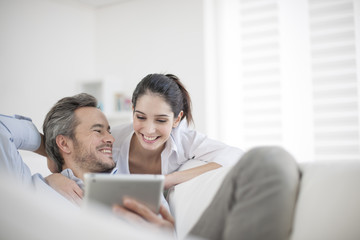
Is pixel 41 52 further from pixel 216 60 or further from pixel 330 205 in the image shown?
pixel 330 205

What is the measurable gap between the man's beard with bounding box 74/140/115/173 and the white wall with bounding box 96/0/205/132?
2365mm

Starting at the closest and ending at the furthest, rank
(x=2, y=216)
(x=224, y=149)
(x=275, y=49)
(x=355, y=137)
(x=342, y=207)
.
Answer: (x=2, y=216) → (x=342, y=207) → (x=224, y=149) → (x=355, y=137) → (x=275, y=49)

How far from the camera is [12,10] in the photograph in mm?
3889

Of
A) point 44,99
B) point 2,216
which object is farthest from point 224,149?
point 44,99

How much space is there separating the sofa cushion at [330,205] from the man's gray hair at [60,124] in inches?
45.3

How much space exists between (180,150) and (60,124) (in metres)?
0.67

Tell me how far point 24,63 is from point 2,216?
3.67 m

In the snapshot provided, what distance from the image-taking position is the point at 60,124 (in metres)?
1.73

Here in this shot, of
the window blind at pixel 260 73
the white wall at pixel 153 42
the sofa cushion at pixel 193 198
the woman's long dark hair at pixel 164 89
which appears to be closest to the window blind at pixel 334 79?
the window blind at pixel 260 73

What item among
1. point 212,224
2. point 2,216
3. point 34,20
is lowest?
point 212,224

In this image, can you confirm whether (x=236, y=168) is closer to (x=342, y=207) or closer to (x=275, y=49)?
(x=342, y=207)

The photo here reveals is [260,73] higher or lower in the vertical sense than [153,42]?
lower

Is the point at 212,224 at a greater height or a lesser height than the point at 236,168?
lesser

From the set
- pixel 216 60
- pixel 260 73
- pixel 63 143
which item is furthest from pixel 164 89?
pixel 216 60
